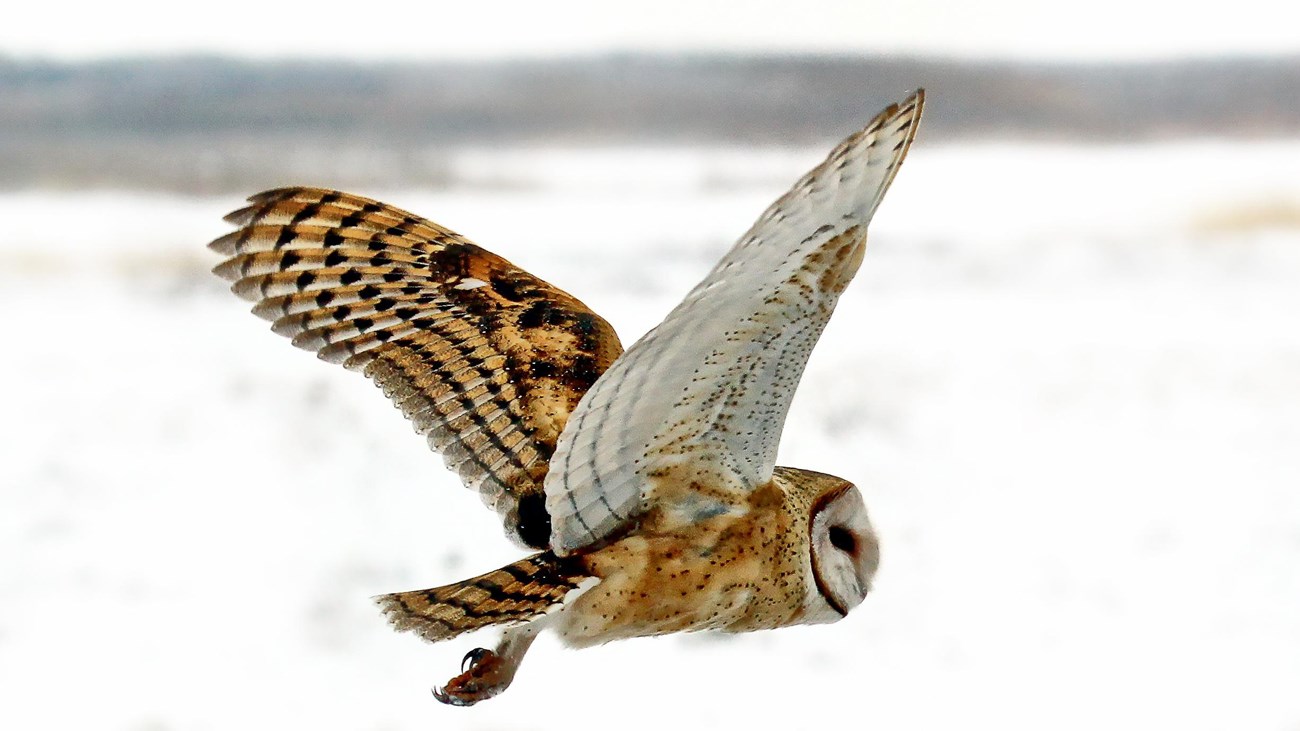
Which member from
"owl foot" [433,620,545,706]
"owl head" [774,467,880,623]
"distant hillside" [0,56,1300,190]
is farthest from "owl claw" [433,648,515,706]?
"distant hillside" [0,56,1300,190]

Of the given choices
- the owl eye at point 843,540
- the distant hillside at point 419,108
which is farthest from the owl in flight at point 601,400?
the distant hillside at point 419,108

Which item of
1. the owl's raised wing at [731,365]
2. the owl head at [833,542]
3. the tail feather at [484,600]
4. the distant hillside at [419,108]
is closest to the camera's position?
the owl's raised wing at [731,365]

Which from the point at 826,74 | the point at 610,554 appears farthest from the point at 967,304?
the point at 610,554

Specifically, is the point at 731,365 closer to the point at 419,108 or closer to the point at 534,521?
the point at 534,521

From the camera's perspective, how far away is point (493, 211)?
65.7 inches

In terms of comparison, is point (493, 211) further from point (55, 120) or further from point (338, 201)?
point (338, 201)

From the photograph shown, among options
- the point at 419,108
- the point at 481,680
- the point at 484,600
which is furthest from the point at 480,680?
the point at 419,108

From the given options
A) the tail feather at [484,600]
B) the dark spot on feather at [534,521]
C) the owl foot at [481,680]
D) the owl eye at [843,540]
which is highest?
the dark spot on feather at [534,521]

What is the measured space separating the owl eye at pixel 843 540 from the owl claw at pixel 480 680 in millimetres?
237

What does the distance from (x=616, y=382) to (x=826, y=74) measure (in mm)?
1091

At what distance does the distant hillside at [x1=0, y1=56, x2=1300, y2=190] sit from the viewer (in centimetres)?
165

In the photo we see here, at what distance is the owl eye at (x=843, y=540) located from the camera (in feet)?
2.85

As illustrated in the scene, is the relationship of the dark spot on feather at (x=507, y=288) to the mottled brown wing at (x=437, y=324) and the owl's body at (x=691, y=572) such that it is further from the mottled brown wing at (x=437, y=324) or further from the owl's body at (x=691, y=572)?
the owl's body at (x=691, y=572)

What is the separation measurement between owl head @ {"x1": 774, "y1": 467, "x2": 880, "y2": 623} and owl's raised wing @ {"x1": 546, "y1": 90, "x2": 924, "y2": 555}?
75 mm
